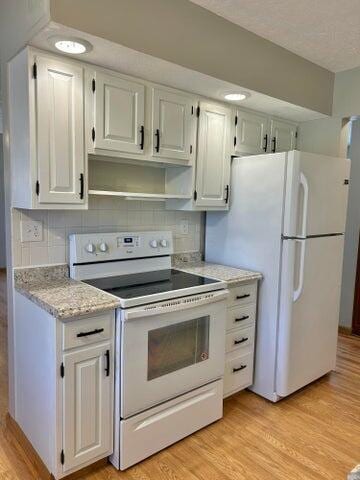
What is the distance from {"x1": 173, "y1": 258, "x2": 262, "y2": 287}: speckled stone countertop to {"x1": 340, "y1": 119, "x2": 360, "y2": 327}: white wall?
72.8 inches

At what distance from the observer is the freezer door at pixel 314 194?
2.37 metres

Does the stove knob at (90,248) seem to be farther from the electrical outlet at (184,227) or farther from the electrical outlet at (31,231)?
the electrical outlet at (184,227)

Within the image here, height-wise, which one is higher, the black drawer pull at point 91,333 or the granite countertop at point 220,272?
the granite countertop at point 220,272

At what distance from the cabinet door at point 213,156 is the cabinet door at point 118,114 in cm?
51

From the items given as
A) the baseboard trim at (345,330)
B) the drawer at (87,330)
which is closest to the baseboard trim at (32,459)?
the drawer at (87,330)

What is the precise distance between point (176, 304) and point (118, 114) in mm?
1128

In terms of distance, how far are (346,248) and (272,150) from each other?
1615mm

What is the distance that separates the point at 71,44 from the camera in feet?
5.63

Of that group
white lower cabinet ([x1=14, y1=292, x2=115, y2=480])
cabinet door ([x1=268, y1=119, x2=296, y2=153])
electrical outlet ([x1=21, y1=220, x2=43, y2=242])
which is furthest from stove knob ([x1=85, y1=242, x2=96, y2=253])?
cabinet door ([x1=268, y1=119, x2=296, y2=153])

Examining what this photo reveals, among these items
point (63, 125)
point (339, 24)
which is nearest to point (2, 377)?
point (63, 125)

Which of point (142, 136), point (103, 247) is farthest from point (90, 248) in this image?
point (142, 136)

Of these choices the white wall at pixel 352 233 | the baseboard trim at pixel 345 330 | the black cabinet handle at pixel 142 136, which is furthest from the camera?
the baseboard trim at pixel 345 330

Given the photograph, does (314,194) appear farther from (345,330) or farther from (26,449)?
(26,449)

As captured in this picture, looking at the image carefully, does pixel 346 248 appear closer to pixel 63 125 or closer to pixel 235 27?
pixel 235 27
